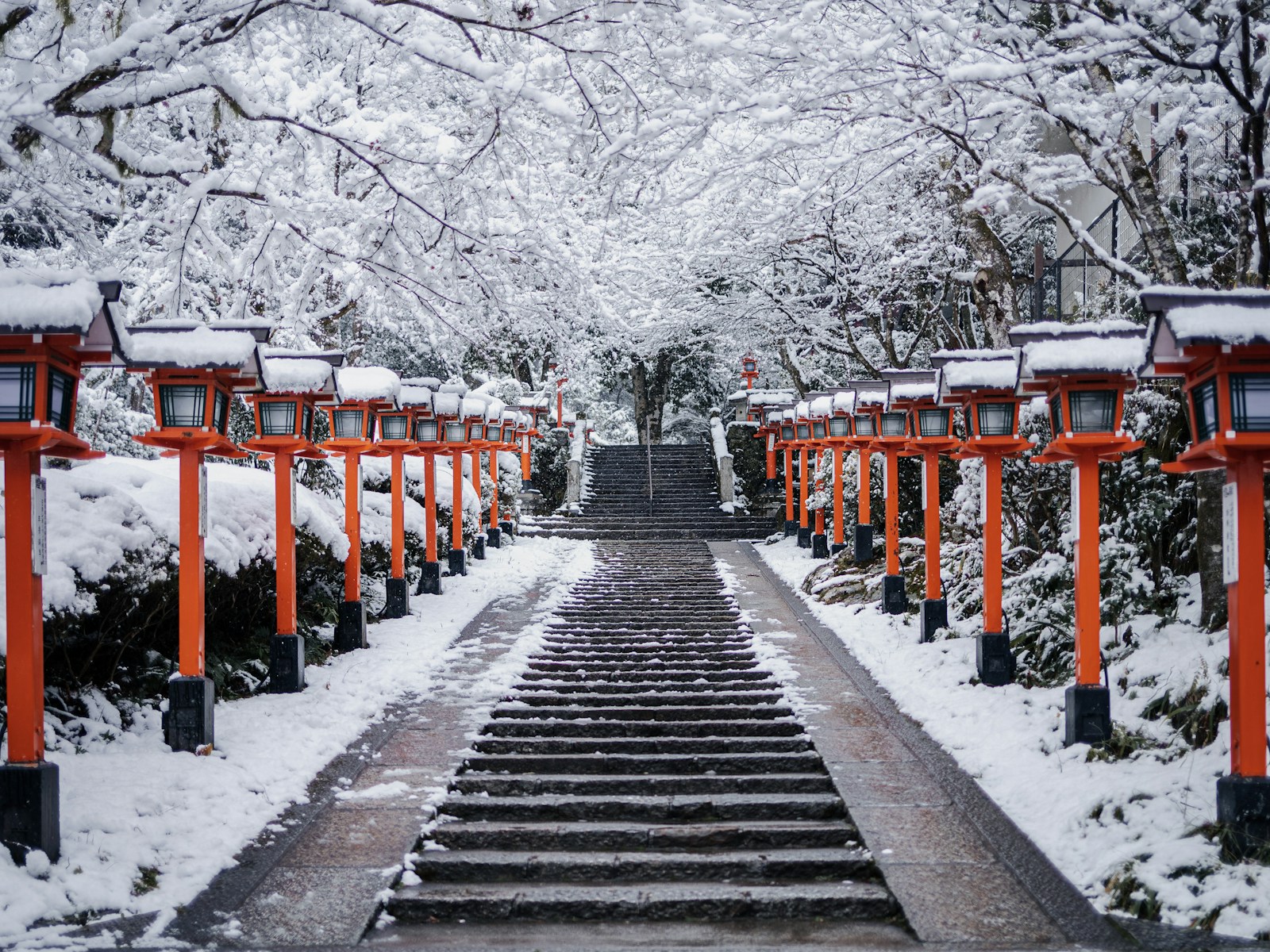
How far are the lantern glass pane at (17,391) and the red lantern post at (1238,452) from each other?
5.52m

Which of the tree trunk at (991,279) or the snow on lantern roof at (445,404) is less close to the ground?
the tree trunk at (991,279)

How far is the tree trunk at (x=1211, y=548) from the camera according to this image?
291 inches

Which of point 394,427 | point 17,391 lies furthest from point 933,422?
point 17,391

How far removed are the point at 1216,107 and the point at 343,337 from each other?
17201mm

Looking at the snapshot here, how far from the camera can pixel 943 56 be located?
7.22 m

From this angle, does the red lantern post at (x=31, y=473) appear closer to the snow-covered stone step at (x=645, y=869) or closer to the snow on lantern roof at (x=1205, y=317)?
the snow-covered stone step at (x=645, y=869)

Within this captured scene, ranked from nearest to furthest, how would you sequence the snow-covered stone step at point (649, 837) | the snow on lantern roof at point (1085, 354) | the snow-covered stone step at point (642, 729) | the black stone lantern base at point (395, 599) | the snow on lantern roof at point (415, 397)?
the snow-covered stone step at point (649, 837)
the snow on lantern roof at point (1085, 354)
the snow-covered stone step at point (642, 729)
the snow on lantern roof at point (415, 397)
the black stone lantern base at point (395, 599)

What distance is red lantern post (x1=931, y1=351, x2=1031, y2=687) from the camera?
8.79 metres

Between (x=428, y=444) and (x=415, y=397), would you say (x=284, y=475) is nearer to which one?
(x=415, y=397)

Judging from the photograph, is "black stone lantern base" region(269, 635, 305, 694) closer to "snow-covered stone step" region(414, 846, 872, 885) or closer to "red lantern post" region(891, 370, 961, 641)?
"snow-covered stone step" region(414, 846, 872, 885)

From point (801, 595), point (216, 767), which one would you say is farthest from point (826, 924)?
point (801, 595)

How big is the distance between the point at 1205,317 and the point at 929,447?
624cm

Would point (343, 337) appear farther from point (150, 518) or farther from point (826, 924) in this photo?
point (826, 924)

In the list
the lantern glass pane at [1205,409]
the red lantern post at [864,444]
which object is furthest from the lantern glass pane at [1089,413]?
the red lantern post at [864,444]
